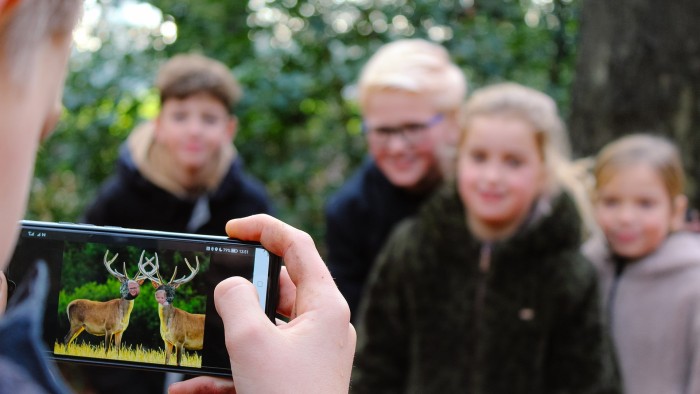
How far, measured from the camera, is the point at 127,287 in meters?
1.51

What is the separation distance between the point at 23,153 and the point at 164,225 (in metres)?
3.21

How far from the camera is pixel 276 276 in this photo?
1434 millimetres

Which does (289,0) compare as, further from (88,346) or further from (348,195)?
(88,346)

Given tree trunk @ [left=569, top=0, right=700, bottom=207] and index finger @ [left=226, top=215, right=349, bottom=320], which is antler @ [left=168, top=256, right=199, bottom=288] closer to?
index finger @ [left=226, top=215, right=349, bottom=320]

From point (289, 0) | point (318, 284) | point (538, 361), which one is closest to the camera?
point (318, 284)

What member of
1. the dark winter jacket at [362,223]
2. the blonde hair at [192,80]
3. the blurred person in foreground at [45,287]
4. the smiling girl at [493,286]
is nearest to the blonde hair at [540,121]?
the smiling girl at [493,286]

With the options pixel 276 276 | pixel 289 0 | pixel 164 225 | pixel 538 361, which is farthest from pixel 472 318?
pixel 289 0

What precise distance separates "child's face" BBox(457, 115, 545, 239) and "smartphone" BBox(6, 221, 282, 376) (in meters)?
1.90

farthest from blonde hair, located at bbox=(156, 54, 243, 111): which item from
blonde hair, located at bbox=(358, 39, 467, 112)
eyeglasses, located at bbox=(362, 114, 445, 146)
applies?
eyeglasses, located at bbox=(362, 114, 445, 146)

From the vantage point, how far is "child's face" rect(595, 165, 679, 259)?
343 centimetres

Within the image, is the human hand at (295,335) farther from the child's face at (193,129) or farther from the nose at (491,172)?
the child's face at (193,129)

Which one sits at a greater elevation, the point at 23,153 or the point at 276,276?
the point at 23,153

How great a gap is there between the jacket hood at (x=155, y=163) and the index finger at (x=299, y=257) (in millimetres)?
2576

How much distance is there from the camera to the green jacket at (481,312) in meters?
3.19
